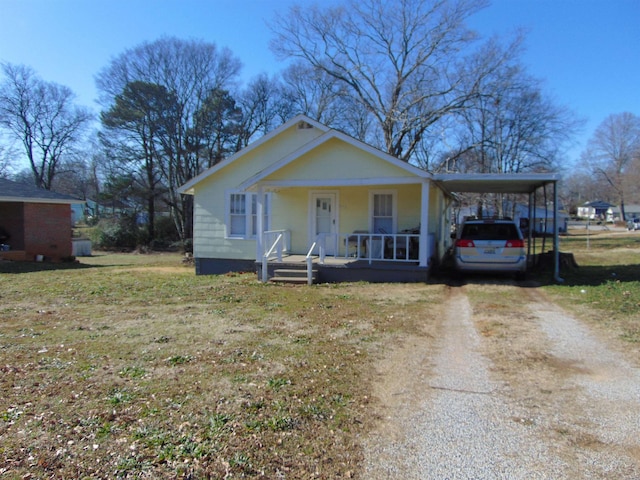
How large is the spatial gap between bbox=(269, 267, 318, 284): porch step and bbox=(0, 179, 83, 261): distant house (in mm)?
14435

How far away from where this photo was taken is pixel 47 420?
146 inches

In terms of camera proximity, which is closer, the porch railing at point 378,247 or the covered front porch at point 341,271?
the covered front porch at point 341,271

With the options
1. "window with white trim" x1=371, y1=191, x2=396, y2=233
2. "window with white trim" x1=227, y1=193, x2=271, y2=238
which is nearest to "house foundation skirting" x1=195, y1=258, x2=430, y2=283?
"window with white trim" x1=371, y1=191, x2=396, y2=233

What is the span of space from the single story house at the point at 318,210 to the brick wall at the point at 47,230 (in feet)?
33.1

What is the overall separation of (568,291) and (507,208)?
31.5 meters

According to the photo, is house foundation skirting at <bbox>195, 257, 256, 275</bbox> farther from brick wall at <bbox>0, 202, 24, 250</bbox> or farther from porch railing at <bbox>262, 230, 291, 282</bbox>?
brick wall at <bbox>0, 202, 24, 250</bbox>

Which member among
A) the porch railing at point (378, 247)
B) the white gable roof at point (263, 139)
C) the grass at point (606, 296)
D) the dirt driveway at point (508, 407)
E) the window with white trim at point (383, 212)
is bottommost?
the dirt driveway at point (508, 407)

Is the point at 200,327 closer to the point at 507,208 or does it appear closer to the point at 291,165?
the point at 291,165

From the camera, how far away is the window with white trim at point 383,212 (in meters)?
13.9

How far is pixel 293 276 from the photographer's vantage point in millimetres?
12242

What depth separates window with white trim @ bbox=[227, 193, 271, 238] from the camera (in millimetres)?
15070

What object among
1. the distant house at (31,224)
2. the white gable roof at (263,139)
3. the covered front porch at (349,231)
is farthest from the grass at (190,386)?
the distant house at (31,224)

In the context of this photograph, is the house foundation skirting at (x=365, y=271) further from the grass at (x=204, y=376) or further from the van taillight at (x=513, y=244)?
the van taillight at (x=513, y=244)

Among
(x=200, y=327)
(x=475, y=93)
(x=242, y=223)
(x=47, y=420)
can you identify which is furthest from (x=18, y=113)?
(x=47, y=420)
